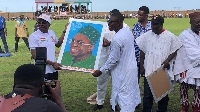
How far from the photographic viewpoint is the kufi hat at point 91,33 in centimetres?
611

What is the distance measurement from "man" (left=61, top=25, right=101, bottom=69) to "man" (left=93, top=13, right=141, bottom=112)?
0.35 meters

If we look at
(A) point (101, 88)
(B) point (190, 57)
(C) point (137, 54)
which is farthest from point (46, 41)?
(B) point (190, 57)

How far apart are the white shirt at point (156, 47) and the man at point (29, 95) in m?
3.75

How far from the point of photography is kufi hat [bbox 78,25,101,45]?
6105mm

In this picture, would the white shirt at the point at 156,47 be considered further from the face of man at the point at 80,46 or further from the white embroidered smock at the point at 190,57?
the face of man at the point at 80,46

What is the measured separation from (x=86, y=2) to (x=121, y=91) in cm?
6071

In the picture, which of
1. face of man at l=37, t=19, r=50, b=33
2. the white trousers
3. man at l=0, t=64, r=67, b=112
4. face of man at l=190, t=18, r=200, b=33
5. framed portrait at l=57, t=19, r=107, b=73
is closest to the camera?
man at l=0, t=64, r=67, b=112

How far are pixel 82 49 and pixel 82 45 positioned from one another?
0.06m

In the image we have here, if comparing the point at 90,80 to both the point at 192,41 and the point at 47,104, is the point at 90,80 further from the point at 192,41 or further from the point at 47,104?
the point at 47,104

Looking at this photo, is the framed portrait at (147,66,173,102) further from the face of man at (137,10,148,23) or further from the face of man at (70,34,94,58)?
the face of man at (70,34,94,58)

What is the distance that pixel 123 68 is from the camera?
18.7ft

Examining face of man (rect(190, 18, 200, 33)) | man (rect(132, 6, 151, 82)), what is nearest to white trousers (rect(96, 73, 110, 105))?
man (rect(132, 6, 151, 82))

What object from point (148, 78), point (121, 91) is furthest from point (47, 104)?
point (148, 78)

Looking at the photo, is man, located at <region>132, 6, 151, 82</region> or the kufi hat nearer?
the kufi hat
